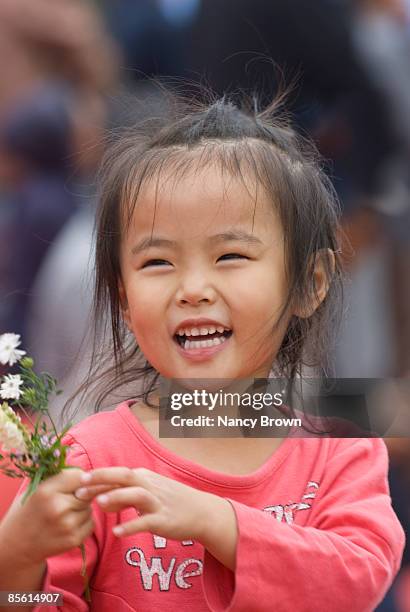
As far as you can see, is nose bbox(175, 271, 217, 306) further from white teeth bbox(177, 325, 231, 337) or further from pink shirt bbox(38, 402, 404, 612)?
pink shirt bbox(38, 402, 404, 612)

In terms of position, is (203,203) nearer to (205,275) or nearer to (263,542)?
(205,275)

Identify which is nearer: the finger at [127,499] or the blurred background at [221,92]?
the finger at [127,499]

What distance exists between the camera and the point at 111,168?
90cm

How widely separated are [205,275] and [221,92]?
0.68 ft

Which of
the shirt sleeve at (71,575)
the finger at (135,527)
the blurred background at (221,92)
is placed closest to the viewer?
the finger at (135,527)

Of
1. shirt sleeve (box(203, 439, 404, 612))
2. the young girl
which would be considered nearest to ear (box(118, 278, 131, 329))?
the young girl

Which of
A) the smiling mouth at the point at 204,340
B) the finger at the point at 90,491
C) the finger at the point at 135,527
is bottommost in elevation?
the finger at the point at 135,527

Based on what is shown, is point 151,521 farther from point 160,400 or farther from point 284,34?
point 284,34

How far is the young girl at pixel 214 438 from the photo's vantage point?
744mm

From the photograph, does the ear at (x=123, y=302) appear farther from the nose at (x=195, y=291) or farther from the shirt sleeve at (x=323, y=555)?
the shirt sleeve at (x=323, y=555)

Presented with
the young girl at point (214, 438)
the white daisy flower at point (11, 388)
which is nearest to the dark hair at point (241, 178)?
the young girl at point (214, 438)

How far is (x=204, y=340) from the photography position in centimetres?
83

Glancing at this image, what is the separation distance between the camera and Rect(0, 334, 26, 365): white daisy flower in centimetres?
84

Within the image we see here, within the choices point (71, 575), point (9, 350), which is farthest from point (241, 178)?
point (71, 575)
